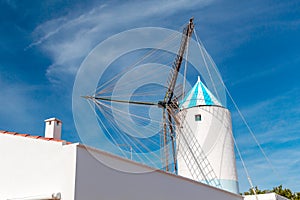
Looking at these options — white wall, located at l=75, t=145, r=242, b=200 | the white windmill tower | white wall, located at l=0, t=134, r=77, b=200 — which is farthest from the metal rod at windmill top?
white wall, located at l=0, t=134, r=77, b=200

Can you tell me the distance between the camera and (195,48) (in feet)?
48.9

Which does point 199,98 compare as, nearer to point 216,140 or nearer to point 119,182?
point 216,140

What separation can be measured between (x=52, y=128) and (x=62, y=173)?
3.18 m

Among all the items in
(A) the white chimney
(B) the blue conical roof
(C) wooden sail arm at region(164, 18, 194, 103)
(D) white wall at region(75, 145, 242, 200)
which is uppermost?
(C) wooden sail arm at region(164, 18, 194, 103)

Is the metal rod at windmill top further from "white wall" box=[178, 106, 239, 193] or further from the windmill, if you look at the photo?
"white wall" box=[178, 106, 239, 193]

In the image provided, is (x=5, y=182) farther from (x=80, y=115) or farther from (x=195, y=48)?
(x=195, y=48)

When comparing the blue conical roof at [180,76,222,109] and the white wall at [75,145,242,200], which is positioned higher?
the blue conical roof at [180,76,222,109]

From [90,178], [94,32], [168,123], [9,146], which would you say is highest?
[94,32]

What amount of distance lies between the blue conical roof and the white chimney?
23.9 feet

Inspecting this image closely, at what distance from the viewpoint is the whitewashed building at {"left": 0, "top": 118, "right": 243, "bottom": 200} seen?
5.85m

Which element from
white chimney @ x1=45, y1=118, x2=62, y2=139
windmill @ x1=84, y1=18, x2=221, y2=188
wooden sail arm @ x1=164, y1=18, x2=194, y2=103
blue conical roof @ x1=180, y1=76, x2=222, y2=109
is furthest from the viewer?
blue conical roof @ x1=180, y1=76, x2=222, y2=109

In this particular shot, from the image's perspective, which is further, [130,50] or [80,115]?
[130,50]

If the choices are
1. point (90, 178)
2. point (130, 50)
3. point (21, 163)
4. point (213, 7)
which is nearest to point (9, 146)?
point (21, 163)

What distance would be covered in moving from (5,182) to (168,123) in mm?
9486
